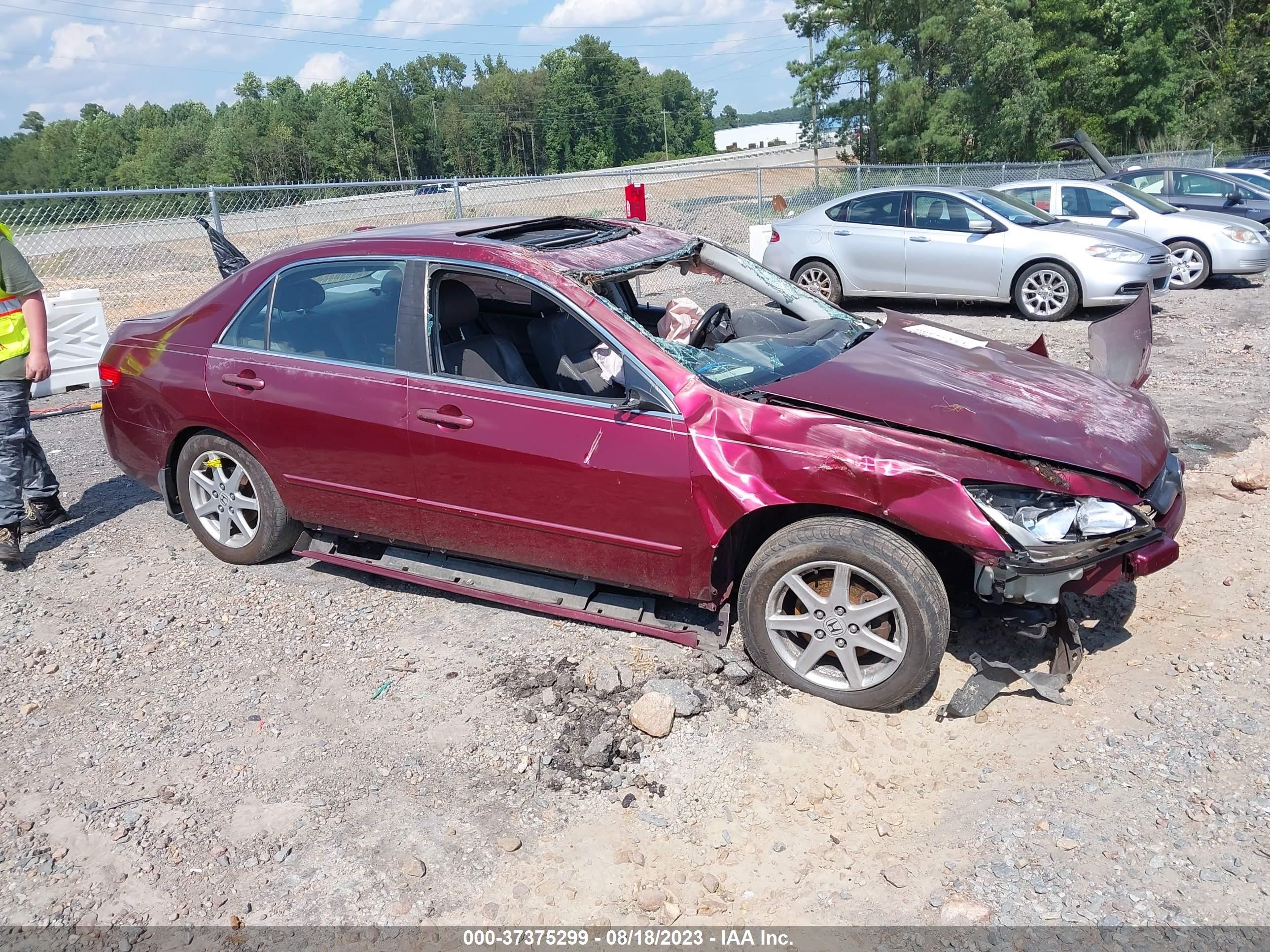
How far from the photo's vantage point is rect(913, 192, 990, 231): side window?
1165 centimetres

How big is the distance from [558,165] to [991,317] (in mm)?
84647

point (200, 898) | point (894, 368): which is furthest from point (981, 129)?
point (200, 898)

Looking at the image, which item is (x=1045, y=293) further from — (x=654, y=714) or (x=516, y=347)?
(x=654, y=714)

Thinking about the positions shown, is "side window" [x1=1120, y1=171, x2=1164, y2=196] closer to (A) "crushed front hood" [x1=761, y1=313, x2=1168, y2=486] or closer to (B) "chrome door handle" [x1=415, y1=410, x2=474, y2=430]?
(A) "crushed front hood" [x1=761, y1=313, x2=1168, y2=486]

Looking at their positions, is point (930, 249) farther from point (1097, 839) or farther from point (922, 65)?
point (922, 65)

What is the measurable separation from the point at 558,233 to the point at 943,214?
830 centimetres

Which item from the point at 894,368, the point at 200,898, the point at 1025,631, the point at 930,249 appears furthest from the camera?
the point at 930,249

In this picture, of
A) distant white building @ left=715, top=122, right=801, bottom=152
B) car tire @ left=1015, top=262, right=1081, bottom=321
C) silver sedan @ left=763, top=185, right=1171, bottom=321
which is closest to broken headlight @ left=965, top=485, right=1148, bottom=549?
silver sedan @ left=763, top=185, right=1171, bottom=321

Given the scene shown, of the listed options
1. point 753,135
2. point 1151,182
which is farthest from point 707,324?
point 753,135

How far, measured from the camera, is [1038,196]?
14.4m

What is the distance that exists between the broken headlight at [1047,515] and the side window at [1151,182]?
49.8 feet

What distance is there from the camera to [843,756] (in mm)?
3580

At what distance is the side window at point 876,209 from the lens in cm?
1206

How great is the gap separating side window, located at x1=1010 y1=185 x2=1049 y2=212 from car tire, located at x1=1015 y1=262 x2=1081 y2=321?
330 centimetres
